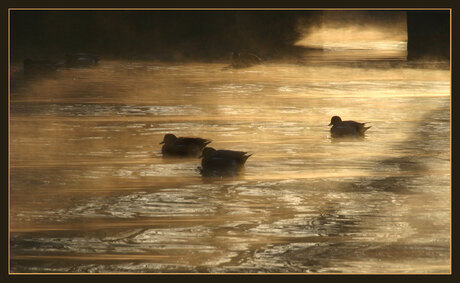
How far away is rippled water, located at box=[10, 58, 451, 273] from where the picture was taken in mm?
8992

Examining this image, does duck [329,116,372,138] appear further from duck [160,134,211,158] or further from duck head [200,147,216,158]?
duck head [200,147,216,158]

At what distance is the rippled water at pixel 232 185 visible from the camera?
354 inches

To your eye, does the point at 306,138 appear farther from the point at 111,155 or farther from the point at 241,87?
the point at 241,87

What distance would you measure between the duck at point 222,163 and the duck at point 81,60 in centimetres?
1311

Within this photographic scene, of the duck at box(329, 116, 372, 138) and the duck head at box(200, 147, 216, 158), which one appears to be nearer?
the duck head at box(200, 147, 216, 158)

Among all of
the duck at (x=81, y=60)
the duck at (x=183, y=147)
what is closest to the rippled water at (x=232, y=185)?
the duck at (x=183, y=147)

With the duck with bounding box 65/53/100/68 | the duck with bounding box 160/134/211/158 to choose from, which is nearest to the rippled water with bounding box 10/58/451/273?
the duck with bounding box 160/134/211/158

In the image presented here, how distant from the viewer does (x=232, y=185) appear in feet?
38.8

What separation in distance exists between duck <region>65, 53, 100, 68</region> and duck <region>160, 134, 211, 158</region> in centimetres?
1176

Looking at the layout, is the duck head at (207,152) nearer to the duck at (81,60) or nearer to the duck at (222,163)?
the duck at (222,163)

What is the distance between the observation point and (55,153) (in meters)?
13.7

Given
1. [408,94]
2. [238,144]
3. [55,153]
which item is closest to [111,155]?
[55,153]

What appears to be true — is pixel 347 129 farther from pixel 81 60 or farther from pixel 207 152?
pixel 81 60

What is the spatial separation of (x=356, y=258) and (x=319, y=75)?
53.3 ft
